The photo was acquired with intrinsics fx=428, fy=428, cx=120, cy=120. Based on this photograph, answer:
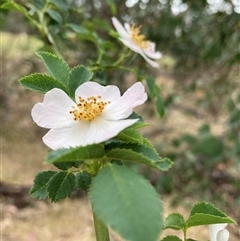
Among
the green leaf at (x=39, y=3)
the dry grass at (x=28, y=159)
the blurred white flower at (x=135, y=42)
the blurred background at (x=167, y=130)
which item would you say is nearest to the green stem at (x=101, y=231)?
the blurred white flower at (x=135, y=42)

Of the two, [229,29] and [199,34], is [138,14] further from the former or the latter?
[229,29]

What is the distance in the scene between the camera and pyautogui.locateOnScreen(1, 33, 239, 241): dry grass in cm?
207

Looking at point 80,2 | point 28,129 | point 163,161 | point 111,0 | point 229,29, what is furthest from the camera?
point 28,129

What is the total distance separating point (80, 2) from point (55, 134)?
7.23 ft

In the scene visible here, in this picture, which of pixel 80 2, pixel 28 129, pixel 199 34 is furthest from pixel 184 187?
pixel 28 129

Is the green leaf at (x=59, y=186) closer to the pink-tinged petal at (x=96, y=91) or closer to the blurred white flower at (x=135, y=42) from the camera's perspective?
the pink-tinged petal at (x=96, y=91)

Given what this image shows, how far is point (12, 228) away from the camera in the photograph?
2068 mm

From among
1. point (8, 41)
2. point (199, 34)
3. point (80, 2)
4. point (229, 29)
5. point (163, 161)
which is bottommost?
point (163, 161)

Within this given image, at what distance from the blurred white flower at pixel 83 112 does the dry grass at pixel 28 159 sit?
2.94 ft

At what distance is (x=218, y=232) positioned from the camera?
16.2 inches

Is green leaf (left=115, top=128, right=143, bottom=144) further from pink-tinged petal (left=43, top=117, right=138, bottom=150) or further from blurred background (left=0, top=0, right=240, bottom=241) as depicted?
blurred background (left=0, top=0, right=240, bottom=241)

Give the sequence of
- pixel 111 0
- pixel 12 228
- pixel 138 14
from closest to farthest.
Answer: pixel 111 0 < pixel 12 228 < pixel 138 14

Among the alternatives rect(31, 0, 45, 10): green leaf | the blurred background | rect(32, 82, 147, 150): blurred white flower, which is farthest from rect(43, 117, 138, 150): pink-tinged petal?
the blurred background

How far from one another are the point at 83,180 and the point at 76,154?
0.34 ft
